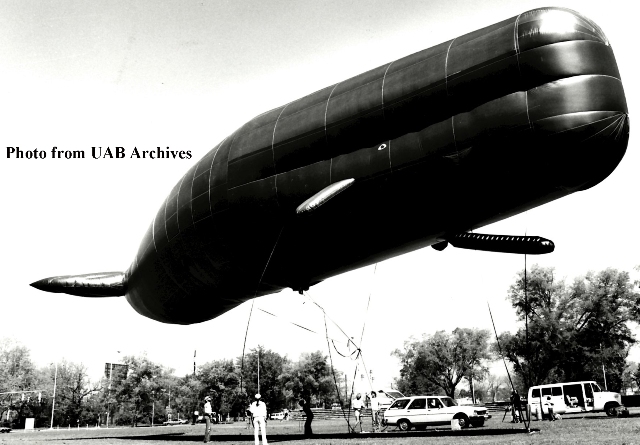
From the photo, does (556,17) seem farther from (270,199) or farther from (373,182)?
(270,199)

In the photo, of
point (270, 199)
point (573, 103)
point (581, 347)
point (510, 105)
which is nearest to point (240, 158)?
point (270, 199)

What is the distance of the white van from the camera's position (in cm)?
3266

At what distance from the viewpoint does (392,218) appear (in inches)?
571

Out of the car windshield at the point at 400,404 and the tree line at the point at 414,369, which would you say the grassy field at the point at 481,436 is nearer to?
the car windshield at the point at 400,404

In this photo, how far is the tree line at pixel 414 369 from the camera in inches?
2231

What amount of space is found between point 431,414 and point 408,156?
1849cm

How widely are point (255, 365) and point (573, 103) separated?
75.5m

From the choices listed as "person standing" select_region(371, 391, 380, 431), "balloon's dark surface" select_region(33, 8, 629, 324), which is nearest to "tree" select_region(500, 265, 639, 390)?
"person standing" select_region(371, 391, 380, 431)

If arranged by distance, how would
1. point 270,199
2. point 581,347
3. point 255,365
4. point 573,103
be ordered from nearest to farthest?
point 573,103 → point 270,199 → point 581,347 → point 255,365

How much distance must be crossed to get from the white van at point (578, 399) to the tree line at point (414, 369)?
912cm

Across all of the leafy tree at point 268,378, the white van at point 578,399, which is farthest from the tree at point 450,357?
the white van at point 578,399

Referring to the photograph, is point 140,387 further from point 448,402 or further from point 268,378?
point 448,402

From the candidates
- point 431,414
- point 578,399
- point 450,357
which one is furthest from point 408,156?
point 450,357

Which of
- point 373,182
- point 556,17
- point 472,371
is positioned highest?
point 556,17
